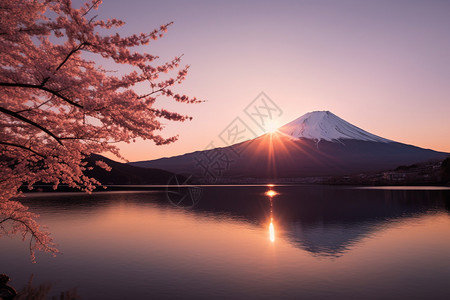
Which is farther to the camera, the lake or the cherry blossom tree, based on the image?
the lake

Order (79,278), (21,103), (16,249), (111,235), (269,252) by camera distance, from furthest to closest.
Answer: (111,235) → (16,249) → (269,252) → (79,278) → (21,103)

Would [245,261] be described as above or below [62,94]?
below

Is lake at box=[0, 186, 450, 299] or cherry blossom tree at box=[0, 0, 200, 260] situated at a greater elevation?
cherry blossom tree at box=[0, 0, 200, 260]

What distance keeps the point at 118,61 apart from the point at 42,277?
13.3 metres

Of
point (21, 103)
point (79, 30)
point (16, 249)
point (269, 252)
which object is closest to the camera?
point (79, 30)

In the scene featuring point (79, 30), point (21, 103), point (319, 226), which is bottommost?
point (319, 226)

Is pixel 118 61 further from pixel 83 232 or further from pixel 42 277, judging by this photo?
pixel 83 232

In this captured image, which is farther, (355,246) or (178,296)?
(355,246)

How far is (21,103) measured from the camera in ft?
38.6

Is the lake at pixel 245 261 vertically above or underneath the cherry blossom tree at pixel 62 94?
underneath

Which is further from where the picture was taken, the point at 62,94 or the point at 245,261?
the point at 245,261

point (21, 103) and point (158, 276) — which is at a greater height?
point (21, 103)

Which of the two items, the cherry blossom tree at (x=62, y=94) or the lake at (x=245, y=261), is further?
the lake at (x=245, y=261)

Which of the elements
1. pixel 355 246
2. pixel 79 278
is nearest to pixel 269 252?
pixel 355 246
